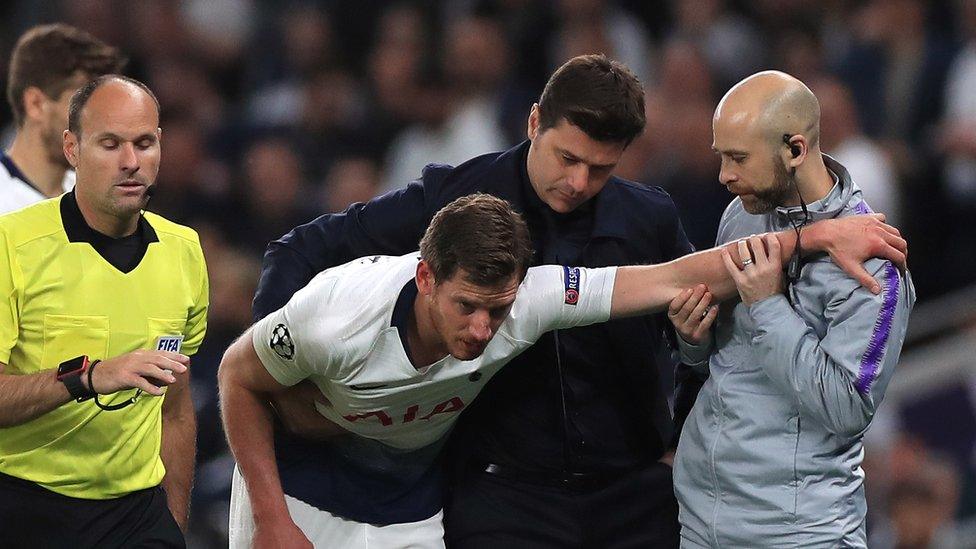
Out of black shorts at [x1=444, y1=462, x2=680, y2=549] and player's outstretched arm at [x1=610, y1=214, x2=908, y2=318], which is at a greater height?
player's outstretched arm at [x1=610, y1=214, x2=908, y2=318]

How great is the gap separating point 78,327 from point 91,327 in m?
0.03

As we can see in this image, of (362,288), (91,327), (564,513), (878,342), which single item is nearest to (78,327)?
(91,327)

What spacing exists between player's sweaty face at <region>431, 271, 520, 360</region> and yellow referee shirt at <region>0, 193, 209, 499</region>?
713mm

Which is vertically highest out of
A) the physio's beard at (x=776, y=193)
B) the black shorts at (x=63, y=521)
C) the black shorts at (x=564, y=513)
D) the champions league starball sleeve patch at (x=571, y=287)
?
the physio's beard at (x=776, y=193)

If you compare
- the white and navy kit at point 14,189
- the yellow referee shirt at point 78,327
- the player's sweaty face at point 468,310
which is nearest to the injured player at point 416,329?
the player's sweaty face at point 468,310

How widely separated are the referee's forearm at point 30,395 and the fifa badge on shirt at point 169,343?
A: 35 cm

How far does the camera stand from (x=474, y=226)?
11.7 ft

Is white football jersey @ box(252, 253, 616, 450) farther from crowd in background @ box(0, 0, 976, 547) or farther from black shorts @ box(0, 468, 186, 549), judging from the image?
crowd in background @ box(0, 0, 976, 547)

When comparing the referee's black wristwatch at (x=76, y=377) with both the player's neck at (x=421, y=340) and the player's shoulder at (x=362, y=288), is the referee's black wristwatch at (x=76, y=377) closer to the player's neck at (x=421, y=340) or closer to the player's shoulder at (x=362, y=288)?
the player's shoulder at (x=362, y=288)

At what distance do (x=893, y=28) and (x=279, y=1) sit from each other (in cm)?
433

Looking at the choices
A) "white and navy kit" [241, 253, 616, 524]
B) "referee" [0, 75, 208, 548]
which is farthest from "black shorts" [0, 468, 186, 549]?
"white and navy kit" [241, 253, 616, 524]

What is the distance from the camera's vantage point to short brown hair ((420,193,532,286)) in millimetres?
3510

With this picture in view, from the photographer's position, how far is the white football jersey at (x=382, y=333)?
3652 mm

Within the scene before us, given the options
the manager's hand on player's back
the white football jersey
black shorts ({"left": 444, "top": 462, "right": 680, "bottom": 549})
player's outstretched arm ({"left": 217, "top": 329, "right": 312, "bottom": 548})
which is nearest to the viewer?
the manager's hand on player's back
